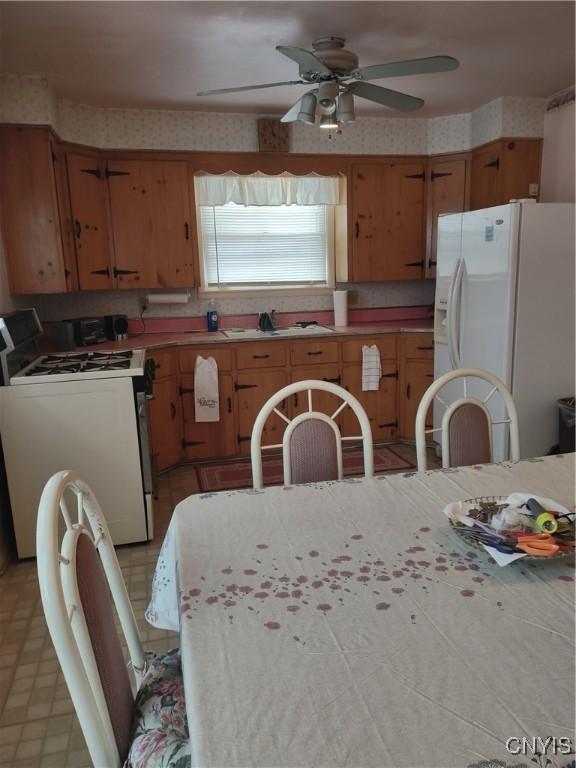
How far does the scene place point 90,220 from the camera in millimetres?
3824

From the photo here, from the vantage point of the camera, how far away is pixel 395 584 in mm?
1126

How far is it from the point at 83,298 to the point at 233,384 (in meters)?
1.33

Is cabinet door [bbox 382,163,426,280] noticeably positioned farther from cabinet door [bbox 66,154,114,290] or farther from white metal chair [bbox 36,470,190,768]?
white metal chair [bbox 36,470,190,768]

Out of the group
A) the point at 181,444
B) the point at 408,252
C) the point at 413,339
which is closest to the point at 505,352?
the point at 413,339

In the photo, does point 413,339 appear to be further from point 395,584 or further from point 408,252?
point 395,584

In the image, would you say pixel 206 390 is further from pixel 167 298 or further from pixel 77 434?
pixel 77 434

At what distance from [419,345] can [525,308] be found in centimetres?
116

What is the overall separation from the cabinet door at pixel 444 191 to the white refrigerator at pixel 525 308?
1.00 metres

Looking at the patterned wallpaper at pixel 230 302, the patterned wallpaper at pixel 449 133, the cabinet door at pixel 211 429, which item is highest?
the patterned wallpaper at pixel 449 133

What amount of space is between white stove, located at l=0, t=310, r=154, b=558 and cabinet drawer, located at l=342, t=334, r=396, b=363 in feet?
5.66

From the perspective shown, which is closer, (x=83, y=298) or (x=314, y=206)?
(x=83, y=298)

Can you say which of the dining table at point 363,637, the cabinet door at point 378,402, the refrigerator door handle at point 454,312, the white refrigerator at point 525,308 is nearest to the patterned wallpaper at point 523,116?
the white refrigerator at point 525,308

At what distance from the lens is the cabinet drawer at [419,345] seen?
4.15m

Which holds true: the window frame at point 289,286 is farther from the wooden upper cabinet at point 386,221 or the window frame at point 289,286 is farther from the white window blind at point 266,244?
the wooden upper cabinet at point 386,221
